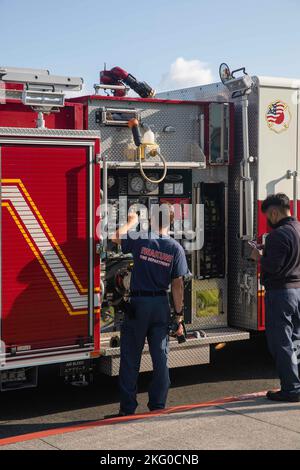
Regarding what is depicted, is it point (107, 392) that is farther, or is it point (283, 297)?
point (107, 392)

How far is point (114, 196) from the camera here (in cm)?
723

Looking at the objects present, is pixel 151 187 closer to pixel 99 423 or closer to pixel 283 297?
pixel 283 297

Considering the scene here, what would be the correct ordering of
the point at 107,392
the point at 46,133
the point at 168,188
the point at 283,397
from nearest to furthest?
1. the point at 283,397
2. the point at 46,133
3. the point at 107,392
4. the point at 168,188

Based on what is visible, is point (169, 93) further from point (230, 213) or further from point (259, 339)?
point (259, 339)

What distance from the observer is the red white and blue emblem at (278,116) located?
7.77m

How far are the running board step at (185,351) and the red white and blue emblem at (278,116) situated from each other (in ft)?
6.88

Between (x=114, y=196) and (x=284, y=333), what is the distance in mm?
2097

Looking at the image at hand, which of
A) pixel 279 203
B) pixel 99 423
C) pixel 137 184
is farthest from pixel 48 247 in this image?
pixel 279 203

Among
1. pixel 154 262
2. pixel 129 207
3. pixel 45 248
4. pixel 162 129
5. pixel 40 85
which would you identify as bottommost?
pixel 154 262

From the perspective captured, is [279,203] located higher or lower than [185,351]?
higher

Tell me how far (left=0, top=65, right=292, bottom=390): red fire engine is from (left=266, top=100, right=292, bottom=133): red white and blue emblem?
18mm

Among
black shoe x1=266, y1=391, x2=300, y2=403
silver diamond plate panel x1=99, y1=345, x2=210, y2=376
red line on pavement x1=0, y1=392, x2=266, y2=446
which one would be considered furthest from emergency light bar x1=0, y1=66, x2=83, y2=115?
black shoe x1=266, y1=391, x2=300, y2=403

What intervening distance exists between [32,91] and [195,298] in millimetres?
2699

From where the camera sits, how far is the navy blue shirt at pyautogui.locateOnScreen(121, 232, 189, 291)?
20.3 ft
